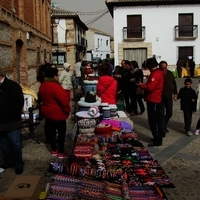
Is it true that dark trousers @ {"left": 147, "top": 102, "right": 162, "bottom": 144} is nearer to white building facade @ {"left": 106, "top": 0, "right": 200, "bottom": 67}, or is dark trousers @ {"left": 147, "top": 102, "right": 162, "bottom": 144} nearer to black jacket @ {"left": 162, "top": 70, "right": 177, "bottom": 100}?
black jacket @ {"left": 162, "top": 70, "right": 177, "bottom": 100}

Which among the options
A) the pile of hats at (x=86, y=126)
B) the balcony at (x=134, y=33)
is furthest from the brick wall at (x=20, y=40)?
the balcony at (x=134, y=33)

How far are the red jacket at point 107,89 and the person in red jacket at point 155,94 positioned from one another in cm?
139

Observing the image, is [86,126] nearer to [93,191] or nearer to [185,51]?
[93,191]

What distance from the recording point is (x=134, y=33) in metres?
28.4

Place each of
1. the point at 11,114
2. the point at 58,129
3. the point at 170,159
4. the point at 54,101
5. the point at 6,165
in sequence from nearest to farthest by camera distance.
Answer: the point at 11,114
the point at 6,165
the point at 54,101
the point at 170,159
the point at 58,129

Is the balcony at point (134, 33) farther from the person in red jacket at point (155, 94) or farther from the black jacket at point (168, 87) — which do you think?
the person in red jacket at point (155, 94)

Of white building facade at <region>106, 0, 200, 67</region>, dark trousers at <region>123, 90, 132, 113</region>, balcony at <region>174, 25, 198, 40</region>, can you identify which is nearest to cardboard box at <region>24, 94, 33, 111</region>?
dark trousers at <region>123, 90, 132, 113</region>

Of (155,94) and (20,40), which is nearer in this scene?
(155,94)

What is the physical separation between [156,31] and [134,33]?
1.89 meters

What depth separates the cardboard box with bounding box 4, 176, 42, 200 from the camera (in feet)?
11.8

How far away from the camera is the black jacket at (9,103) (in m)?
5.02

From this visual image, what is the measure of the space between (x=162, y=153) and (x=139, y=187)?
201 cm

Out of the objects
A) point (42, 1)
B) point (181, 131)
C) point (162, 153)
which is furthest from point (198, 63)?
point (162, 153)

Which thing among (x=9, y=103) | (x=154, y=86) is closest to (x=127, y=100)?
(x=154, y=86)
